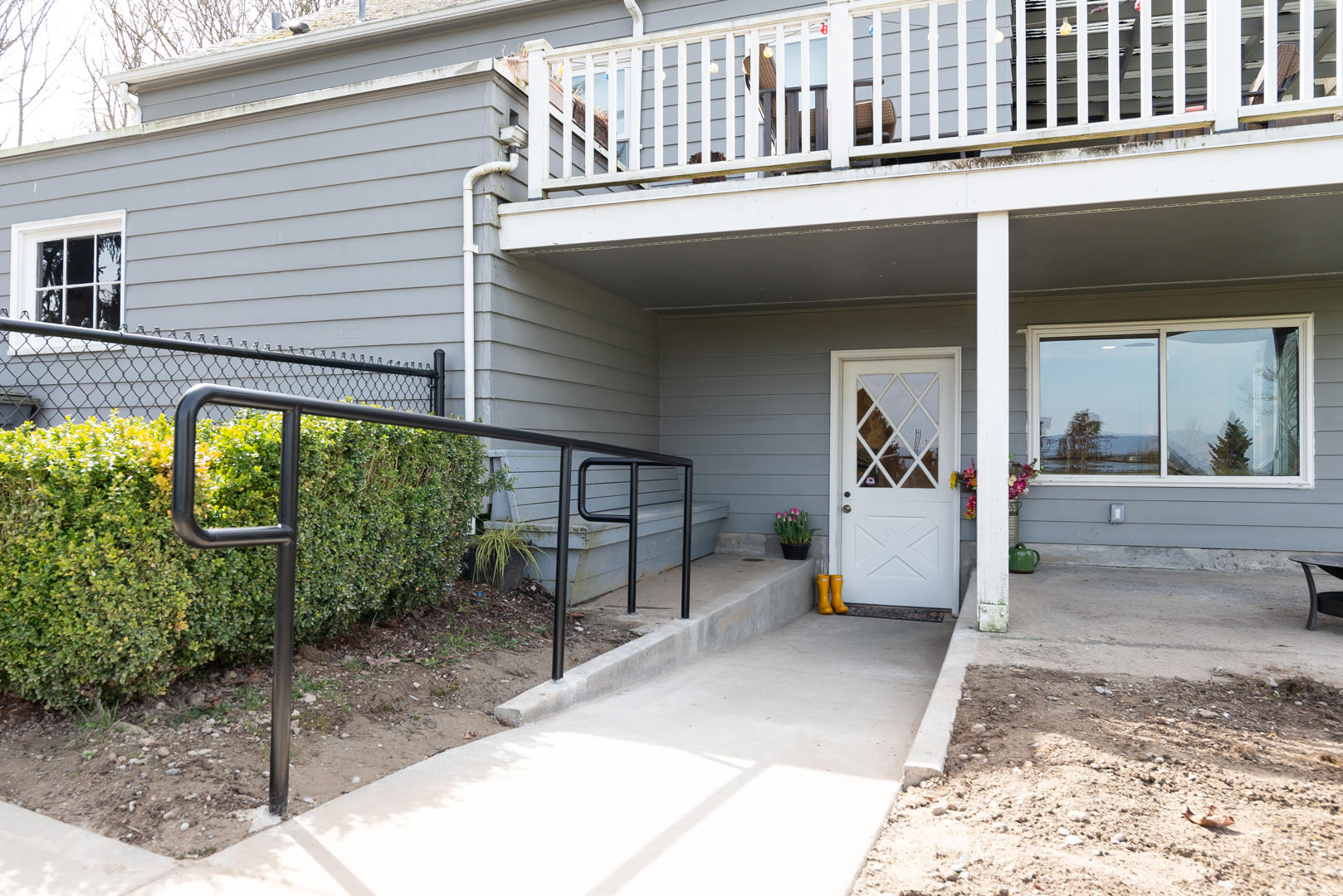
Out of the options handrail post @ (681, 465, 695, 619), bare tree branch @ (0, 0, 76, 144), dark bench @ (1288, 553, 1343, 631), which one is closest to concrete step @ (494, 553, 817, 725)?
handrail post @ (681, 465, 695, 619)

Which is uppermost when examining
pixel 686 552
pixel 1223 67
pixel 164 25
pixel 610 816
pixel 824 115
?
pixel 164 25

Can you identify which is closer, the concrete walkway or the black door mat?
the concrete walkway

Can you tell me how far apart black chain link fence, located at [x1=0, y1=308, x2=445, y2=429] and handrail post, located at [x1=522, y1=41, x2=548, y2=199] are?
1.16 meters

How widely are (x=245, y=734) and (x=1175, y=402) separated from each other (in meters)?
6.26

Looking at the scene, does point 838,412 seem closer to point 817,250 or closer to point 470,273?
point 817,250

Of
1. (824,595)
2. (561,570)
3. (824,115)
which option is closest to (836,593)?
(824,595)

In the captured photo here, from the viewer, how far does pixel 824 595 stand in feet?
21.4

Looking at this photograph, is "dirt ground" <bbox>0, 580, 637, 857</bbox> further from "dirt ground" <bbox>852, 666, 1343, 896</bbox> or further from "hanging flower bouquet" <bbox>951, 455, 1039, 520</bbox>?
"hanging flower bouquet" <bbox>951, 455, 1039, 520</bbox>

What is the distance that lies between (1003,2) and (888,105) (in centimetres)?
224

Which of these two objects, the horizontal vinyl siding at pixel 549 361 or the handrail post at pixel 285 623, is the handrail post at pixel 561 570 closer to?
the handrail post at pixel 285 623

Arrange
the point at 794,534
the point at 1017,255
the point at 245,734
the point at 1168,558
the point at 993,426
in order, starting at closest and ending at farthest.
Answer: the point at 245,734 → the point at 993,426 → the point at 1017,255 → the point at 1168,558 → the point at 794,534

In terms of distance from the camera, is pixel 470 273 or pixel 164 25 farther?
pixel 164 25

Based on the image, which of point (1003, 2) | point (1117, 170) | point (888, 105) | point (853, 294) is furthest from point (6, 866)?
point (1003, 2)

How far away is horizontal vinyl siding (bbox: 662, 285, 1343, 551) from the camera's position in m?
5.78
